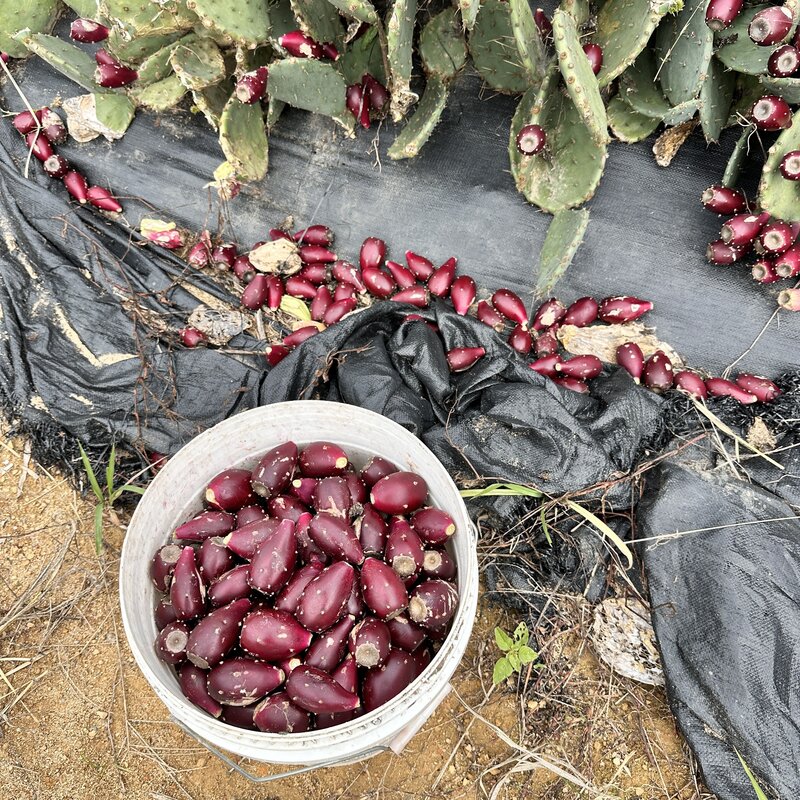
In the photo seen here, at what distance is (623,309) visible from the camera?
1.75 m

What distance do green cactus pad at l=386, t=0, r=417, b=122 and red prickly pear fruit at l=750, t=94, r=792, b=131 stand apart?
83 centimetres

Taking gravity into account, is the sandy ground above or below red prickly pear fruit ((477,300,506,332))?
below

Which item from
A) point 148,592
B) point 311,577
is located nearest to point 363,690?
point 311,577

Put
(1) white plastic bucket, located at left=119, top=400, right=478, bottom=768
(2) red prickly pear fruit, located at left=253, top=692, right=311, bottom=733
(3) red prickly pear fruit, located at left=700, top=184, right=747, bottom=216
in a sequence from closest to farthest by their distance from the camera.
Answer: (1) white plastic bucket, located at left=119, top=400, right=478, bottom=768, (2) red prickly pear fruit, located at left=253, top=692, right=311, bottom=733, (3) red prickly pear fruit, located at left=700, top=184, right=747, bottom=216

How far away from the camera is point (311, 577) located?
1.26 meters

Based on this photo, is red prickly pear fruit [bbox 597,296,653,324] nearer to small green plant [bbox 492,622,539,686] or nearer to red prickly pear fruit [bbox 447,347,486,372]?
red prickly pear fruit [bbox 447,347,486,372]

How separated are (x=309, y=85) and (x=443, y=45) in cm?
37

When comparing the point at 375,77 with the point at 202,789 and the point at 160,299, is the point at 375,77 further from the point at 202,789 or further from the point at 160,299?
the point at 202,789

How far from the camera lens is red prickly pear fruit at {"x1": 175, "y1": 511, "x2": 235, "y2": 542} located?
4.50ft

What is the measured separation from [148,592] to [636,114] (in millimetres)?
1692

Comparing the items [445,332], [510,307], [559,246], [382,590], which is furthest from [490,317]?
[382,590]

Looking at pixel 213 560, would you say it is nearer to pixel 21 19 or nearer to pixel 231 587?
pixel 231 587

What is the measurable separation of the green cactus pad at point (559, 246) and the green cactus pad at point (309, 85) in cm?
67

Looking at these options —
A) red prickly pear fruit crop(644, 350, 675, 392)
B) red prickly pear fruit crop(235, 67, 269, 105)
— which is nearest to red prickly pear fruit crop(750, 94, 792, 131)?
red prickly pear fruit crop(644, 350, 675, 392)
